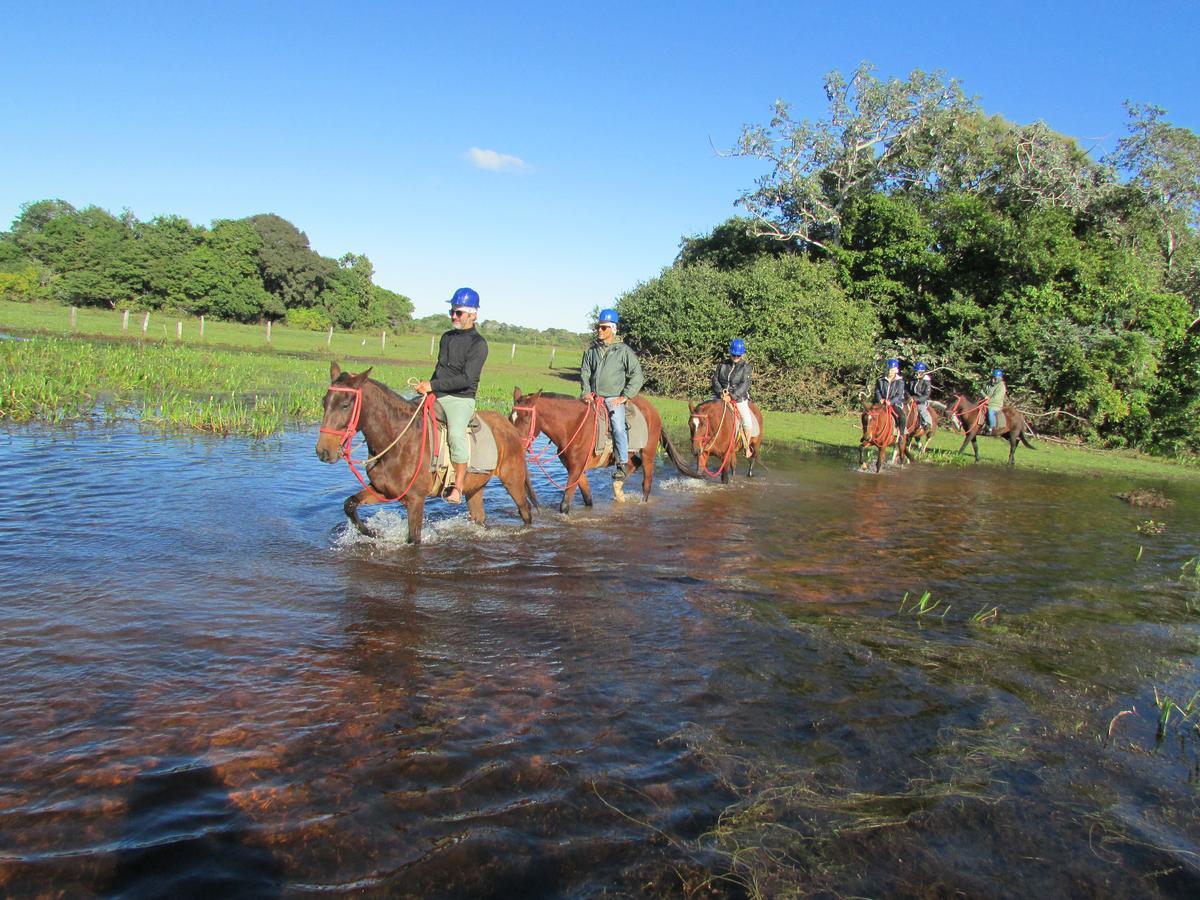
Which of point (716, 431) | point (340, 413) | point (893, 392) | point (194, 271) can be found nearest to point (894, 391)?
point (893, 392)

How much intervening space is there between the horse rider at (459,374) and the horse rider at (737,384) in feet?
22.5

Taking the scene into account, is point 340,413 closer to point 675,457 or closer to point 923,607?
point 923,607

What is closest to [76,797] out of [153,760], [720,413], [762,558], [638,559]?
[153,760]

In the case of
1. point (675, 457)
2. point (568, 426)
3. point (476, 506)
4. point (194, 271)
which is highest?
point (194, 271)

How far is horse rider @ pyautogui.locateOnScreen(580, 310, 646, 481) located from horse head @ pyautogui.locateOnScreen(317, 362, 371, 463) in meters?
4.21

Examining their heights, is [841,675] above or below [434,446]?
below

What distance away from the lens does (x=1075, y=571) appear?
891cm

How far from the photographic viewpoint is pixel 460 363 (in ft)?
26.6

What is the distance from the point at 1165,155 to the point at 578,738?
109 feet

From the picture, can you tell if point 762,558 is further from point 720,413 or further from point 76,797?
point 76,797

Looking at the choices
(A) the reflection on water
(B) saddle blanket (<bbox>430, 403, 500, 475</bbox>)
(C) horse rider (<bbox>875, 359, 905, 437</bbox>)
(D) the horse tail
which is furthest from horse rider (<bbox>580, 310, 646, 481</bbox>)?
(C) horse rider (<bbox>875, 359, 905, 437</bbox>)

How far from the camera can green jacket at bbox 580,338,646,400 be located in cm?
1092

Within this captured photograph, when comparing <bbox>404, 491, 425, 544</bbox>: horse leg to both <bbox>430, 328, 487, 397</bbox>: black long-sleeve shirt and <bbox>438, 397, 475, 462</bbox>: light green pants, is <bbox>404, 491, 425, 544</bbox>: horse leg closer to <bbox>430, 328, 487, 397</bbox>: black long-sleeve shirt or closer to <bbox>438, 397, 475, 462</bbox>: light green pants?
<bbox>438, 397, 475, 462</bbox>: light green pants

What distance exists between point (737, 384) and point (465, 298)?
7.41 meters
